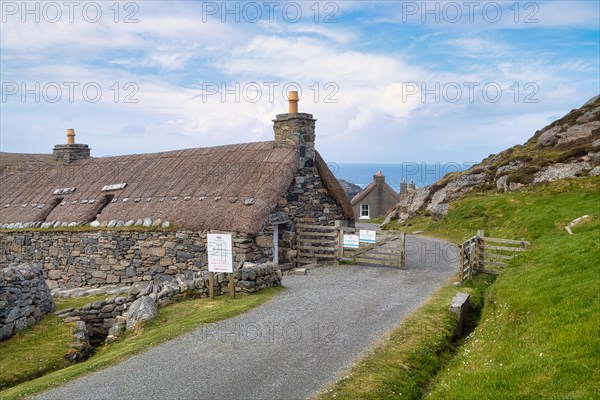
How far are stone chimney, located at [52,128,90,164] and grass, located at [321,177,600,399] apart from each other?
23.5m

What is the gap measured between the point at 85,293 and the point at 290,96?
36.2ft

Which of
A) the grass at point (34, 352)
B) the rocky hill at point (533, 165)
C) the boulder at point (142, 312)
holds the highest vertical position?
the rocky hill at point (533, 165)

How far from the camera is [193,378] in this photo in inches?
327

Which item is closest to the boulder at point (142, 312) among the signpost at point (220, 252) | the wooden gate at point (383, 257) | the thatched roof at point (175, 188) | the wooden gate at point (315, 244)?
the signpost at point (220, 252)

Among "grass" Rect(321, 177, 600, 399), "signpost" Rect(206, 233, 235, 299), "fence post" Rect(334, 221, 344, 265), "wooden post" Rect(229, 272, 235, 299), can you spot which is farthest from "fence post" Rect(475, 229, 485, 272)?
"signpost" Rect(206, 233, 235, 299)

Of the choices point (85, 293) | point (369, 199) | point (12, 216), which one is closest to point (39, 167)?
point (12, 216)

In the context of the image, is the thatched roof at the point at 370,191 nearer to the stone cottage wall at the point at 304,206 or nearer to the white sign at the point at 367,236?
the stone cottage wall at the point at 304,206

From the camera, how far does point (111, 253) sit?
20.1m

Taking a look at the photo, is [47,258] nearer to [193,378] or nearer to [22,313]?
[22,313]

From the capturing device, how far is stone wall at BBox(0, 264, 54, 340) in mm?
12547

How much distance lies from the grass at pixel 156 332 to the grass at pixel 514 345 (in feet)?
13.7

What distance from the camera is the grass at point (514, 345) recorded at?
7012 millimetres

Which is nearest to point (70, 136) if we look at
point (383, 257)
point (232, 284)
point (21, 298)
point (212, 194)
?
point (212, 194)

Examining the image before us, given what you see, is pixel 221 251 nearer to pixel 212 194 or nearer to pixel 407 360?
pixel 407 360
